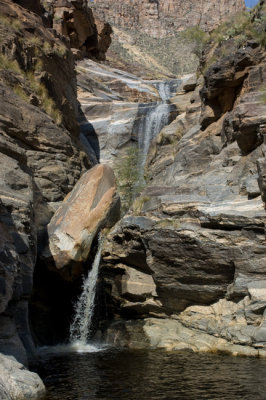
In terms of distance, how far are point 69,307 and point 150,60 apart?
90.4 m

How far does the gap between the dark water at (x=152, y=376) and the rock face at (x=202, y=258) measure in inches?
45.7

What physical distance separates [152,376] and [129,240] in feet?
19.2

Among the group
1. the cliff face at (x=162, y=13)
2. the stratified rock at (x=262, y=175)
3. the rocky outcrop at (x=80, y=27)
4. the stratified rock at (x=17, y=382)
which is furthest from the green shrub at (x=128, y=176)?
the cliff face at (x=162, y=13)

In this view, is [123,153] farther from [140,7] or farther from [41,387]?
[140,7]

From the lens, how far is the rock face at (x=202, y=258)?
12703 millimetres

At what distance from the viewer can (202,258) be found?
13375mm

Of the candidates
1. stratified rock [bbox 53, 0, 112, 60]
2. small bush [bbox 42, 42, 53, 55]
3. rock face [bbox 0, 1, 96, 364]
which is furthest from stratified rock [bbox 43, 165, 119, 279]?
stratified rock [bbox 53, 0, 112, 60]

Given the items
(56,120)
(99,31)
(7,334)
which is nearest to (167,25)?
(99,31)

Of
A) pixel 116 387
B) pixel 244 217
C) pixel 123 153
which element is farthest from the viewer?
pixel 123 153

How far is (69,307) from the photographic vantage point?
51.9 feet

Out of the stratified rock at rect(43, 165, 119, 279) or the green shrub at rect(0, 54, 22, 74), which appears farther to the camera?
the green shrub at rect(0, 54, 22, 74)

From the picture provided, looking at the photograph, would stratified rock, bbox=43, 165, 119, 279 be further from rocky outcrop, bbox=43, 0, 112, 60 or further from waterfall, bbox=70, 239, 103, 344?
rocky outcrop, bbox=43, 0, 112, 60

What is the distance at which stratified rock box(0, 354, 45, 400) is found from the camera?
26.1 ft

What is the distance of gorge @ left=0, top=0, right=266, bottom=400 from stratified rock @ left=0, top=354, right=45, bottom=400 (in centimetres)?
3
